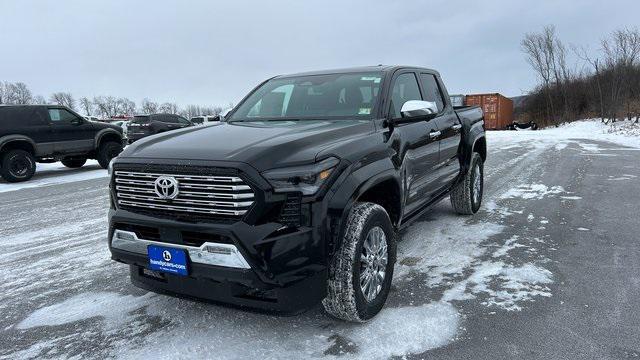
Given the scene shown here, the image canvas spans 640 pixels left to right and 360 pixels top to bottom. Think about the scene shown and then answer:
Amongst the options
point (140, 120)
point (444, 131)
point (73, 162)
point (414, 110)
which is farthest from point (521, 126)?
point (414, 110)

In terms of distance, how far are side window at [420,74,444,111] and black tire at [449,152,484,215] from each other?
41.6 inches

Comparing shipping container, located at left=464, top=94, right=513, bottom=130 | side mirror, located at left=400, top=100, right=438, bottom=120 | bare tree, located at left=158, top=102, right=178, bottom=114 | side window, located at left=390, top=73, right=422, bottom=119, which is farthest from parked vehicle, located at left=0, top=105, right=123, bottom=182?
bare tree, located at left=158, top=102, right=178, bottom=114

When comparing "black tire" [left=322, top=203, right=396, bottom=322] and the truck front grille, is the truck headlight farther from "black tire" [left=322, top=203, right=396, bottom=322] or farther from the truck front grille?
"black tire" [left=322, top=203, right=396, bottom=322]

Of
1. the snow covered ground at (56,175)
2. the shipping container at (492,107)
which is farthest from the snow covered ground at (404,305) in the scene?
the shipping container at (492,107)

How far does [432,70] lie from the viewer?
5492 millimetres

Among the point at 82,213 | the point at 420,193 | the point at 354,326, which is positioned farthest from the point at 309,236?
the point at 82,213

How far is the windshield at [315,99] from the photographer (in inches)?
153

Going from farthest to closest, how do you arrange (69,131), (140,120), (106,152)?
(140,120) → (106,152) → (69,131)

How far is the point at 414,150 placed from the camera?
4.02 meters

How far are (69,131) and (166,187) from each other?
11.2 meters

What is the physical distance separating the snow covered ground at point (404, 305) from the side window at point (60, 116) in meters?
6.70

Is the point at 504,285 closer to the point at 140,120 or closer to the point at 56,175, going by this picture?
the point at 56,175

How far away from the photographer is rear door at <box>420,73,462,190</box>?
15.7ft

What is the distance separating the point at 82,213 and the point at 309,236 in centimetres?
572
